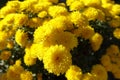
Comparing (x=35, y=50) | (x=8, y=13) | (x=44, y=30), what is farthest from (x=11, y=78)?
(x=8, y=13)

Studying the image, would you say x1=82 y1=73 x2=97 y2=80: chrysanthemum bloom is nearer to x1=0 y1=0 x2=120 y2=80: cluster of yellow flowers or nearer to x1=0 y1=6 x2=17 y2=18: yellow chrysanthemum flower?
x1=0 y1=0 x2=120 y2=80: cluster of yellow flowers

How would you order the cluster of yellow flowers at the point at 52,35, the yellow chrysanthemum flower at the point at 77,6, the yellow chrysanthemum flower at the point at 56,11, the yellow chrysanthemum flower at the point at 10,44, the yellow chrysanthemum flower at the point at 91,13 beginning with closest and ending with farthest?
the cluster of yellow flowers at the point at 52,35, the yellow chrysanthemum flower at the point at 56,11, the yellow chrysanthemum flower at the point at 10,44, the yellow chrysanthemum flower at the point at 91,13, the yellow chrysanthemum flower at the point at 77,6

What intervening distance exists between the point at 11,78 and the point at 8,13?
0.91 m

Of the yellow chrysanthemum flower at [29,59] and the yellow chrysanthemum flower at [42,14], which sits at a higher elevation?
the yellow chrysanthemum flower at [42,14]

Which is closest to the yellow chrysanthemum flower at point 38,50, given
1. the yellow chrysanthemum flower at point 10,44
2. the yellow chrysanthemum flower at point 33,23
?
the yellow chrysanthemum flower at point 33,23

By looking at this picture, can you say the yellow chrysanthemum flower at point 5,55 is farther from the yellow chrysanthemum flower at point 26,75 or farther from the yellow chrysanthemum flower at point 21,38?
the yellow chrysanthemum flower at point 26,75

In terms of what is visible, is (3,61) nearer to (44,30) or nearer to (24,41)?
(24,41)

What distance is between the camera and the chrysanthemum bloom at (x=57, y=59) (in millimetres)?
3504

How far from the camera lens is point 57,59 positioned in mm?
3533

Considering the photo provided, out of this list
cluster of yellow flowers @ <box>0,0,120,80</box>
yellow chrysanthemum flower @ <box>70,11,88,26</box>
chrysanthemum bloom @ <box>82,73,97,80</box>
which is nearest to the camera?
cluster of yellow flowers @ <box>0,0,120,80</box>

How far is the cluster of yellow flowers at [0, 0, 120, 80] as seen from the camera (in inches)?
142

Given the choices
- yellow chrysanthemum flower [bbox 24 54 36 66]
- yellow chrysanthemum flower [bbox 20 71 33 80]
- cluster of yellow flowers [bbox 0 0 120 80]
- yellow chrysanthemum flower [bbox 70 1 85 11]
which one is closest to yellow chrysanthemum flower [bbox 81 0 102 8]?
cluster of yellow flowers [bbox 0 0 120 80]

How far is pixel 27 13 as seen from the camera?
4.32 m

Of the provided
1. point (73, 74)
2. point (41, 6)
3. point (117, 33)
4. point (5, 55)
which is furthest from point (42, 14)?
point (117, 33)
